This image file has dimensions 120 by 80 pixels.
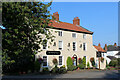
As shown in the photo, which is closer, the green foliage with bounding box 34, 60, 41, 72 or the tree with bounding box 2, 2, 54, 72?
the tree with bounding box 2, 2, 54, 72

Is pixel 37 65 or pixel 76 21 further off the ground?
pixel 76 21

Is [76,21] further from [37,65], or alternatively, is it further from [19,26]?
[19,26]

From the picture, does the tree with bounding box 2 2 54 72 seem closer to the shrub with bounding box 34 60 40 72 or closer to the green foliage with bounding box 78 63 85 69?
the shrub with bounding box 34 60 40 72

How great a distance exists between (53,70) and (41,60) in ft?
8.05

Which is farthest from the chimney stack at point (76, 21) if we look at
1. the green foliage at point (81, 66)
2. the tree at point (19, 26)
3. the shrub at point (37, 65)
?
the tree at point (19, 26)

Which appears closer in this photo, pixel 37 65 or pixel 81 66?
pixel 37 65

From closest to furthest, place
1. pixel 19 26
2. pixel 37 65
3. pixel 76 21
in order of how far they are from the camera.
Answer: pixel 19 26, pixel 37 65, pixel 76 21

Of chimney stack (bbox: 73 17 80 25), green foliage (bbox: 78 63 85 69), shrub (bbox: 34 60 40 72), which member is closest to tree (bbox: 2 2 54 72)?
→ shrub (bbox: 34 60 40 72)

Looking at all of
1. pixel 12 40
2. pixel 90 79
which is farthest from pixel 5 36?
pixel 90 79

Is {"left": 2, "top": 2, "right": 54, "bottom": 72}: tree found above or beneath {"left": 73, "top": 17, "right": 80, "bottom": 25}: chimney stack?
beneath

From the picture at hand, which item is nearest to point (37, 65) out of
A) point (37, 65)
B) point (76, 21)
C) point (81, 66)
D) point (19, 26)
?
point (37, 65)

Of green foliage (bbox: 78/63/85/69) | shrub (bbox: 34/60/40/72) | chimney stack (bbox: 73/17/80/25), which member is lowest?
green foliage (bbox: 78/63/85/69)

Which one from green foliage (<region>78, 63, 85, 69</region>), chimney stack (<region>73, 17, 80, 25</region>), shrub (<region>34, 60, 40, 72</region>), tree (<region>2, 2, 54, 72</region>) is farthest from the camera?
chimney stack (<region>73, 17, 80, 25</region>)

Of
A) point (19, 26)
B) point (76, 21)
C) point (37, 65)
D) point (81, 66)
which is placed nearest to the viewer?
point (19, 26)
